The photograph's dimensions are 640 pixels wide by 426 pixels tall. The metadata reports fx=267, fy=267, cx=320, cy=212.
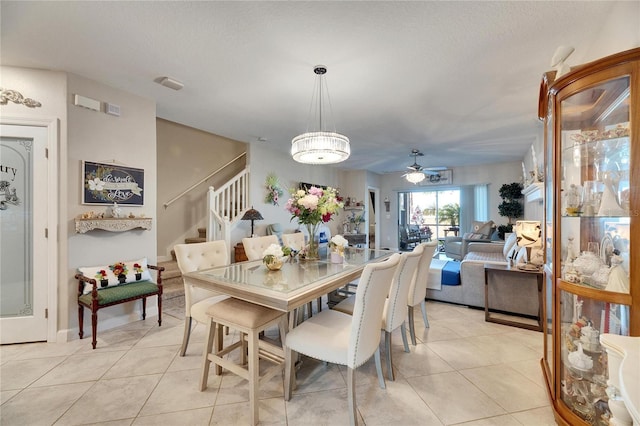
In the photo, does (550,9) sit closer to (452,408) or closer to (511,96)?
(511,96)

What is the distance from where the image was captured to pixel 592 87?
1.43 metres

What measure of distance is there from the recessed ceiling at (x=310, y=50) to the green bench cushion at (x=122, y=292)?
2202mm

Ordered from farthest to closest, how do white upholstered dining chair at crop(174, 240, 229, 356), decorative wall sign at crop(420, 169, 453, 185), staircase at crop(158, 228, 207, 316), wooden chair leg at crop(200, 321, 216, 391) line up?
decorative wall sign at crop(420, 169, 453, 185), staircase at crop(158, 228, 207, 316), white upholstered dining chair at crop(174, 240, 229, 356), wooden chair leg at crop(200, 321, 216, 391)

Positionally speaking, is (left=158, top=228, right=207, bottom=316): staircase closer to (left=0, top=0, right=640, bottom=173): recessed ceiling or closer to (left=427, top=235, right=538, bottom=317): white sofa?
(left=0, top=0, right=640, bottom=173): recessed ceiling

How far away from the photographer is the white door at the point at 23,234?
2.62 m

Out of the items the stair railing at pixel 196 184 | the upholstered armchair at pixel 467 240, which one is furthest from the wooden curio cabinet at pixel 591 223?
the stair railing at pixel 196 184

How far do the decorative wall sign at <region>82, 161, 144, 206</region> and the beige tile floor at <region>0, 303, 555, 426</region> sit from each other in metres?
1.49

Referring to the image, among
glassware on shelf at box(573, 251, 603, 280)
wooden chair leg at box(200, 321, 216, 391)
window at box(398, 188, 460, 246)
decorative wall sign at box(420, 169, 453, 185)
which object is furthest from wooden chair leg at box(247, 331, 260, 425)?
window at box(398, 188, 460, 246)

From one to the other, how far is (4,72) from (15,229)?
1.53 meters

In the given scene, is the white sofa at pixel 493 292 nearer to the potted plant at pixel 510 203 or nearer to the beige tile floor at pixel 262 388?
the beige tile floor at pixel 262 388

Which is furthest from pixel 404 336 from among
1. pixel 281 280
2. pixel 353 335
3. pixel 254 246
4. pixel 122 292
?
pixel 122 292

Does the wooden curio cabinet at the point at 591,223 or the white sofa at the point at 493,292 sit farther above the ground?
the wooden curio cabinet at the point at 591,223

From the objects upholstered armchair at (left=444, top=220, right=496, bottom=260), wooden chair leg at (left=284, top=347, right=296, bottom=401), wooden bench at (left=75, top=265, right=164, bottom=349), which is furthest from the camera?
upholstered armchair at (left=444, top=220, right=496, bottom=260)

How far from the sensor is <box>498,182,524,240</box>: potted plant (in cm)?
666
